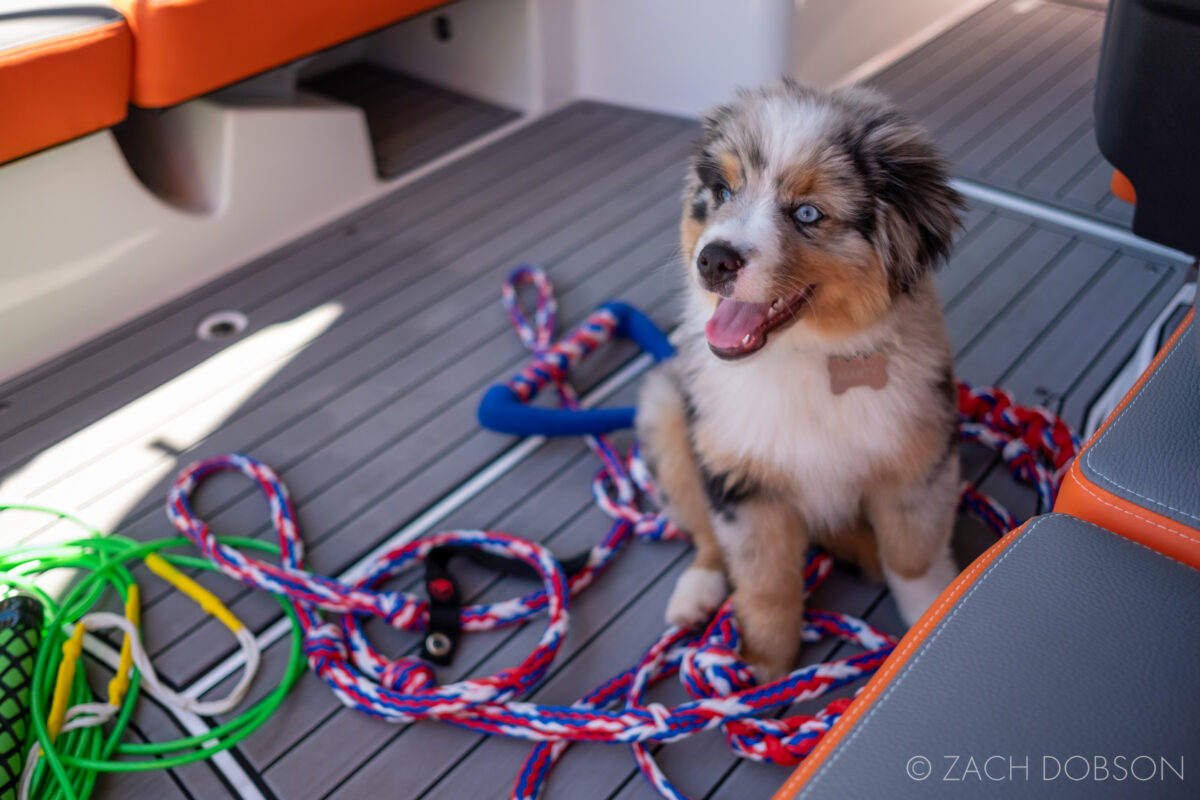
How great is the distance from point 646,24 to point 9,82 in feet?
6.66

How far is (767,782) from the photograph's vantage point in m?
1.52

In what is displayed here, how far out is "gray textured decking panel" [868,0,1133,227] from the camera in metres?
2.99

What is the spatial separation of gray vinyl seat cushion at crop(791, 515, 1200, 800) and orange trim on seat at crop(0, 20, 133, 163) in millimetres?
2255

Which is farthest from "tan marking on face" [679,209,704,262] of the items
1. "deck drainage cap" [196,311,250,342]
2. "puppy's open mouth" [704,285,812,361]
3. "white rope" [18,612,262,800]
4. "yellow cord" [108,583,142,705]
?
"deck drainage cap" [196,311,250,342]

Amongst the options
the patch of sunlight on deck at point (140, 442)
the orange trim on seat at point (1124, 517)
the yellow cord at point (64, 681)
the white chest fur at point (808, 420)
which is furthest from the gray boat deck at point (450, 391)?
the orange trim on seat at point (1124, 517)

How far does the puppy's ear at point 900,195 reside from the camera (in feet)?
4.36

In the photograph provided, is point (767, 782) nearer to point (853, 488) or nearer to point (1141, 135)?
point (853, 488)

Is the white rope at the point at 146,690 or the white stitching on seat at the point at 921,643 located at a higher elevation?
the white stitching on seat at the point at 921,643

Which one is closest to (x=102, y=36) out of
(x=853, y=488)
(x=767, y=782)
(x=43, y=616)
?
(x=43, y=616)

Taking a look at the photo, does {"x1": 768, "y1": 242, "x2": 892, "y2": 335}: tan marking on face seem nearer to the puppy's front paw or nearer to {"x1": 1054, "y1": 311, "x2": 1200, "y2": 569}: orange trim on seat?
{"x1": 1054, "y1": 311, "x2": 1200, "y2": 569}: orange trim on seat

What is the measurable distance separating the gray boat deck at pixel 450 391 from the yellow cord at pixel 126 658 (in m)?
0.04

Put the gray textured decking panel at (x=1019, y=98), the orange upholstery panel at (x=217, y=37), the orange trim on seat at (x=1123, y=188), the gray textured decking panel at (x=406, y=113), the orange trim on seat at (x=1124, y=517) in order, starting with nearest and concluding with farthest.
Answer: the orange trim on seat at (x=1124, y=517) < the orange trim on seat at (x=1123, y=188) < the orange upholstery panel at (x=217, y=37) < the gray textured decking panel at (x=1019, y=98) < the gray textured decking panel at (x=406, y=113)

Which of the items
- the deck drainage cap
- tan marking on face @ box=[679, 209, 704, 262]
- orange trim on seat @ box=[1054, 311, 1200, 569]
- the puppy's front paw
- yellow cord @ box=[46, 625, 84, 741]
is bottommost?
yellow cord @ box=[46, 625, 84, 741]

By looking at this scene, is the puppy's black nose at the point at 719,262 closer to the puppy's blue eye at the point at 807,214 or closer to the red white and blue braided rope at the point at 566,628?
the puppy's blue eye at the point at 807,214
